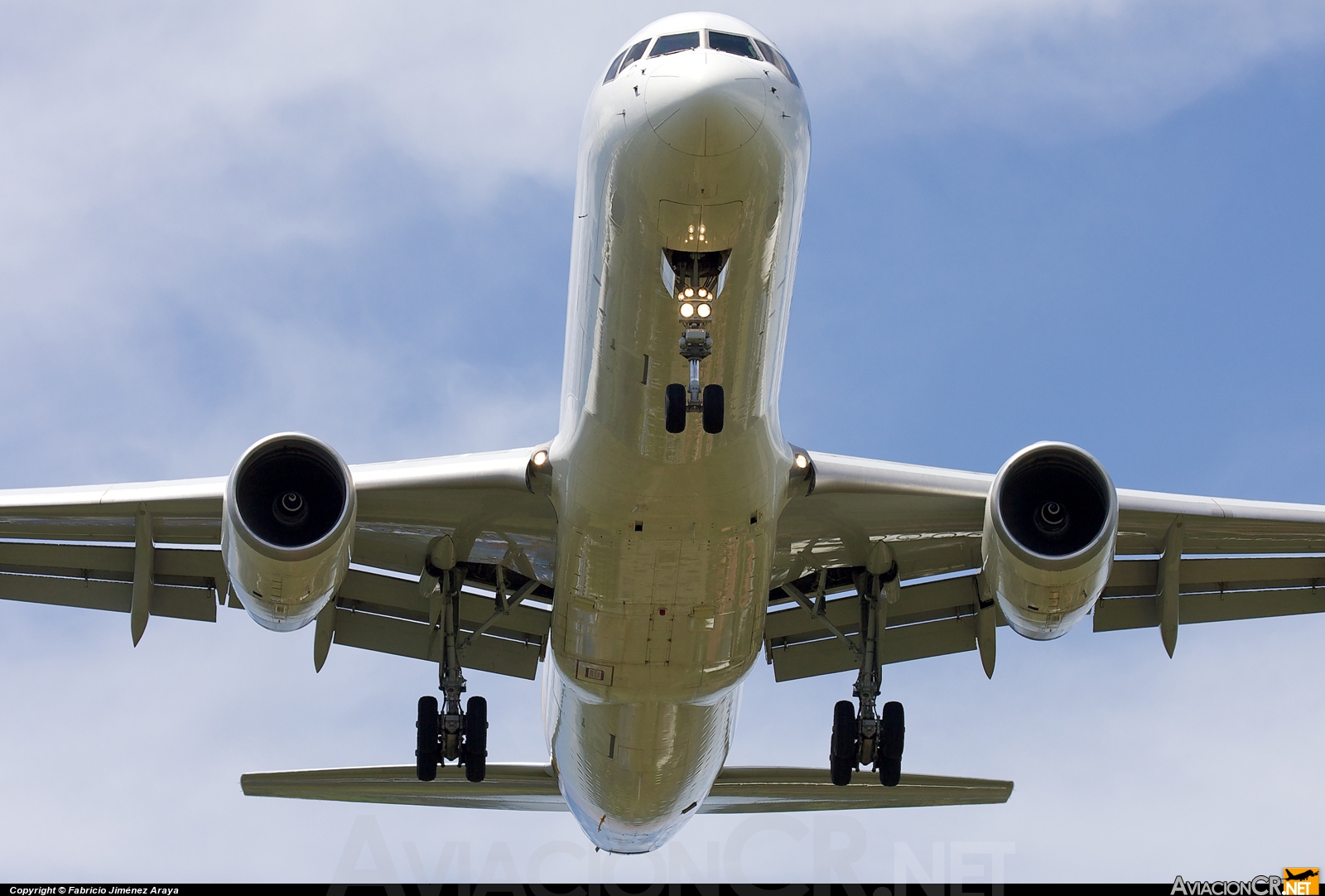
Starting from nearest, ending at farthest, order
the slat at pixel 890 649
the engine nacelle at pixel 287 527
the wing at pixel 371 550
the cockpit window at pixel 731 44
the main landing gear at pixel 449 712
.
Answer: the cockpit window at pixel 731 44 < the engine nacelle at pixel 287 527 < the wing at pixel 371 550 < the main landing gear at pixel 449 712 < the slat at pixel 890 649

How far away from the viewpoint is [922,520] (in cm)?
1548

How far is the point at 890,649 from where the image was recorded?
60.8 ft

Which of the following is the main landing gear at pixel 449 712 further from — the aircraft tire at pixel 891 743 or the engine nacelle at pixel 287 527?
the aircraft tire at pixel 891 743

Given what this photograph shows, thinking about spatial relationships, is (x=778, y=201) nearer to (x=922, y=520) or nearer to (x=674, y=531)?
(x=674, y=531)

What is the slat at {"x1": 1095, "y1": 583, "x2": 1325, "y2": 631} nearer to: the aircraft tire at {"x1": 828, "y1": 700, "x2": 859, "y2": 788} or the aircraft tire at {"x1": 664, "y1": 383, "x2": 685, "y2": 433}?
the aircraft tire at {"x1": 828, "y1": 700, "x2": 859, "y2": 788}

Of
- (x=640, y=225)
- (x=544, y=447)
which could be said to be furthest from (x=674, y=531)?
(x=640, y=225)

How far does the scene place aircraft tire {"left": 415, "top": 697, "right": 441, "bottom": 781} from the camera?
16.5 meters

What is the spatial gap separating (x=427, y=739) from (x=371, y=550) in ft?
7.70

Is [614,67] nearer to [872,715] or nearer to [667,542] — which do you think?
[667,542]

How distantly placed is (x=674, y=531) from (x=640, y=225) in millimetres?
3248

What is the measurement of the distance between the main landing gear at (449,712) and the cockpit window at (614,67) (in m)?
6.30

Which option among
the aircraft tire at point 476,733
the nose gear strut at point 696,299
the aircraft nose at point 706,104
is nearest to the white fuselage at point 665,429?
the aircraft nose at point 706,104

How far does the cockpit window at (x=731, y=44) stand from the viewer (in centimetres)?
1127

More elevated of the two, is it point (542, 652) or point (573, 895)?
point (542, 652)
